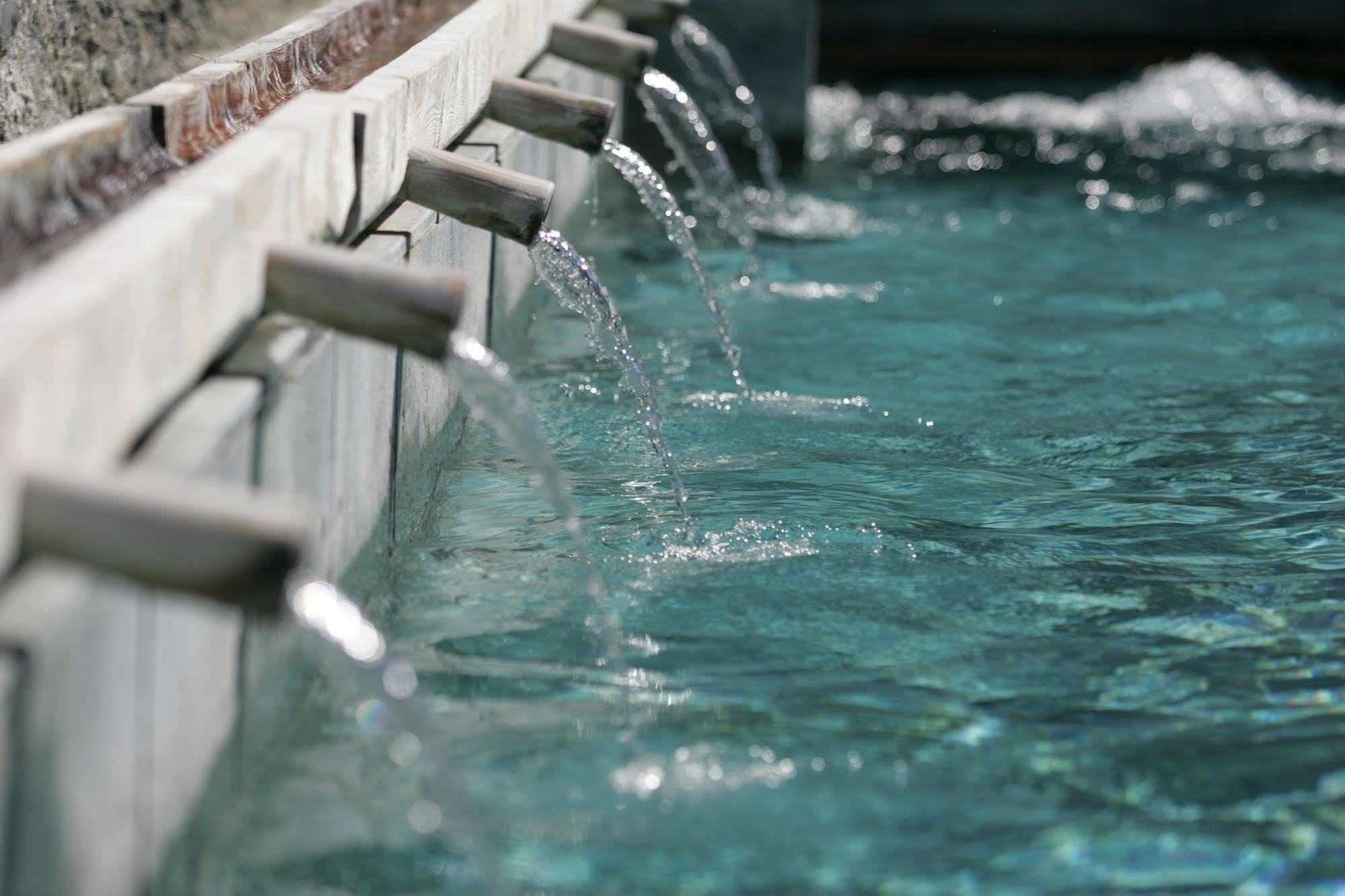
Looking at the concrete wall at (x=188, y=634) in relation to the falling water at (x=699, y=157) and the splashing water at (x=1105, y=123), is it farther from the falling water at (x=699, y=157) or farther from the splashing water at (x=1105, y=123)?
the splashing water at (x=1105, y=123)

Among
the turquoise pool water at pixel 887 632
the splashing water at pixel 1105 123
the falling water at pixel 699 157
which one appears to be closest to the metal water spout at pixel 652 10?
the falling water at pixel 699 157

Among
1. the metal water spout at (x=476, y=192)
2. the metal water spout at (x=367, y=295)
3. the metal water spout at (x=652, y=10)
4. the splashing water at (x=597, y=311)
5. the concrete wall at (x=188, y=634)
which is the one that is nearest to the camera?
the concrete wall at (x=188, y=634)

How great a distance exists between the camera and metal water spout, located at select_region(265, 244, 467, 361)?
3.26 m

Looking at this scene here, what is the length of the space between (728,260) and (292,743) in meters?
5.25

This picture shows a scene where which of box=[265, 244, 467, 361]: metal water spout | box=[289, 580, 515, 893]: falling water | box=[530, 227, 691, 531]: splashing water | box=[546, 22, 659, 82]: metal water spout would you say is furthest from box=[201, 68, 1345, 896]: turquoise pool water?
box=[546, 22, 659, 82]: metal water spout

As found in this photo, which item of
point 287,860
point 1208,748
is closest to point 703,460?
point 1208,748

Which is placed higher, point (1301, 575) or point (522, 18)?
point (522, 18)

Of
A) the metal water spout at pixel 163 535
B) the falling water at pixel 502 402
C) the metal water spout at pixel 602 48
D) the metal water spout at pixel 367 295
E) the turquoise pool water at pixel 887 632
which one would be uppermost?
the metal water spout at pixel 602 48

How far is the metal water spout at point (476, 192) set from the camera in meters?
4.63

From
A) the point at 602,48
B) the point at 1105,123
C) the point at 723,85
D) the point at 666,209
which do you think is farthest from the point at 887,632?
the point at 1105,123

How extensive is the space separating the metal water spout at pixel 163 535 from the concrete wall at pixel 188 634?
9 cm

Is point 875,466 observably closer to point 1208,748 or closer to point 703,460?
point 703,460

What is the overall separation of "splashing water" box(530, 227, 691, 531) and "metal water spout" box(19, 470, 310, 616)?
2.78 meters

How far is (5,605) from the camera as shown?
7.37 feet
